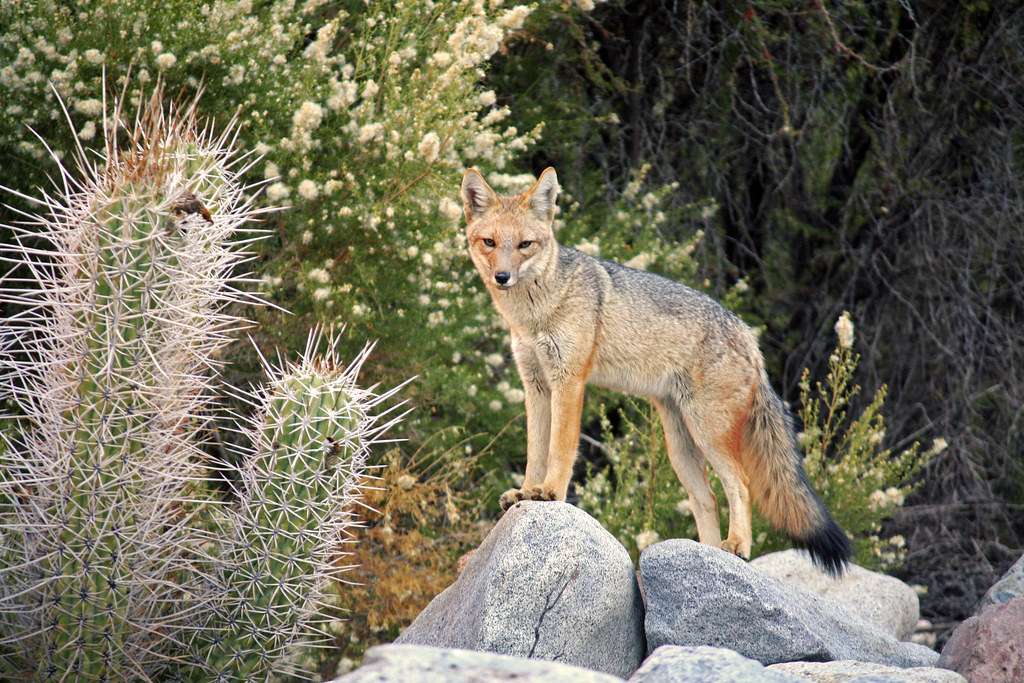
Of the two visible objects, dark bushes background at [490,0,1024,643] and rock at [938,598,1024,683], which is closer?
rock at [938,598,1024,683]

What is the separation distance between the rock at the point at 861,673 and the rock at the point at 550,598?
85 cm

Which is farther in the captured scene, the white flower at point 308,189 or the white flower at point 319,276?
the white flower at point 319,276

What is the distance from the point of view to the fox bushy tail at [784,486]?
19.6 feet

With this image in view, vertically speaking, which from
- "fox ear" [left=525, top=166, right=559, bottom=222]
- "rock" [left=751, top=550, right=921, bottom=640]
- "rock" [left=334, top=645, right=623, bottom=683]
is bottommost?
"rock" [left=751, top=550, right=921, bottom=640]

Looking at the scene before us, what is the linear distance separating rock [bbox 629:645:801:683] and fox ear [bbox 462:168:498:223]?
2.75m

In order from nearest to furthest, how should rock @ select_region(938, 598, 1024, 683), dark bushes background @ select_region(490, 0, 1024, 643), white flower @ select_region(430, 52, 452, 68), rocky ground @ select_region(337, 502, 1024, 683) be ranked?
rock @ select_region(938, 598, 1024, 683) < rocky ground @ select_region(337, 502, 1024, 683) < white flower @ select_region(430, 52, 452, 68) < dark bushes background @ select_region(490, 0, 1024, 643)

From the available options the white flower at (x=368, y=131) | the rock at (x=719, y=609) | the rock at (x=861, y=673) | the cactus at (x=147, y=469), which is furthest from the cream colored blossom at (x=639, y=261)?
the rock at (x=861, y=673)

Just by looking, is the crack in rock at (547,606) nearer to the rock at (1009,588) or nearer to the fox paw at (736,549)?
the fox paw at (736,549)

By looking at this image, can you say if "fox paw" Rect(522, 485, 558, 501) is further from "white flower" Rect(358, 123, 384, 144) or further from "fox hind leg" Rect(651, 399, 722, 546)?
"white flower" Rect(358, 123, 384, 144)

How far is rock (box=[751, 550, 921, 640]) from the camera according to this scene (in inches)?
275

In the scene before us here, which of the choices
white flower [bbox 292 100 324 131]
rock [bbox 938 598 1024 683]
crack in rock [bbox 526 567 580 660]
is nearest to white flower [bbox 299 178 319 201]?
white flower [bbox 292 100 324 131]

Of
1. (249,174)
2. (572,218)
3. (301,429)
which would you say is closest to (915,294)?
(572,218)

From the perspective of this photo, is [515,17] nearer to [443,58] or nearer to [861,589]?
[443,58]

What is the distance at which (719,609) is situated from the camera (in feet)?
16.6
